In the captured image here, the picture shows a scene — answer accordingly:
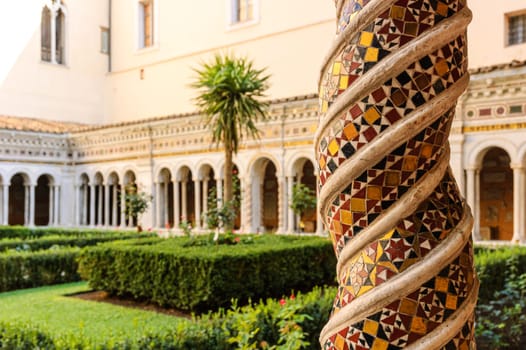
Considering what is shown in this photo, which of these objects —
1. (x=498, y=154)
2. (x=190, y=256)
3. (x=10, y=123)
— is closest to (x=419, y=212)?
(x=190, y=256)

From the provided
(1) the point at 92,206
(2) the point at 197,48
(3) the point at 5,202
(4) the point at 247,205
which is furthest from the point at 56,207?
(4) the point at 247,205

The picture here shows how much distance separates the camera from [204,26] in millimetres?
24156

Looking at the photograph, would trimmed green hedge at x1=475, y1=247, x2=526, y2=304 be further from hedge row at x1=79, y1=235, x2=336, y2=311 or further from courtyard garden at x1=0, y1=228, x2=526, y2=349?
hedge row at x1=79, y1=235, x2=336, y2=311

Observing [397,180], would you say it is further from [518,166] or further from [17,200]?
[17,200]

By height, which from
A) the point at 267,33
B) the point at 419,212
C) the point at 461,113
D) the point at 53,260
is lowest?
the point at 53,260

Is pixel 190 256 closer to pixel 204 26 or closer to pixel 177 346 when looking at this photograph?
pixel 177 346

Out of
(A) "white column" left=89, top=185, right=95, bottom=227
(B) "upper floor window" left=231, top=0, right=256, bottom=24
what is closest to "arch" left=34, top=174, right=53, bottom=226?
(A) "white column" left=89, top=185, right=95, bottom=227

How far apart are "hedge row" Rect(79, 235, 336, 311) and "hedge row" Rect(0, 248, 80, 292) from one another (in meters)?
1.66

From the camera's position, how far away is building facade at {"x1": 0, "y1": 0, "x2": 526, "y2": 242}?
13656 millimetres

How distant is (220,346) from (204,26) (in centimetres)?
2096

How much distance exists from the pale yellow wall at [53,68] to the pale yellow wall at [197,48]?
0.86 meters

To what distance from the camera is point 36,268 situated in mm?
10828

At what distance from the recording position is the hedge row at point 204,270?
780 cm

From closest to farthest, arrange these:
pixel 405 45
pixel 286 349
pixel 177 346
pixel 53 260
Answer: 1. pixel 405 45
2. pixel 286 349
3. pixel 177 346
4. pixel 53 260
